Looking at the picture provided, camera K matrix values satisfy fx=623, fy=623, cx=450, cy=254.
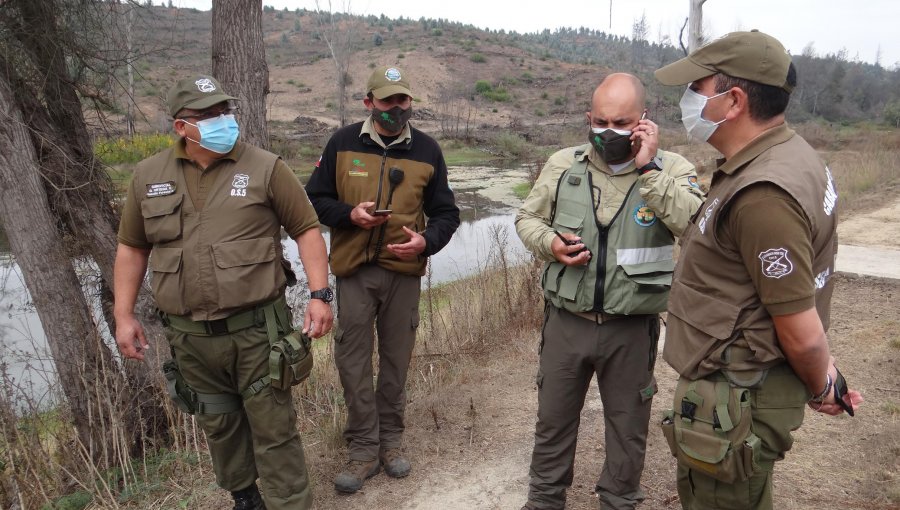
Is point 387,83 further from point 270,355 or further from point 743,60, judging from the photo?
point 743,60

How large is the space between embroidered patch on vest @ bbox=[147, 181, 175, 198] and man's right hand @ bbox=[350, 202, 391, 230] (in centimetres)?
85

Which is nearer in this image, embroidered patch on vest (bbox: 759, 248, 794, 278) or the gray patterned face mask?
embroidered patch on vest (bbox: 759, 248, 794, 278)

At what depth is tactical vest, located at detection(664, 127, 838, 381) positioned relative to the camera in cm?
181

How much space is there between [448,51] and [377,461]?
226ft

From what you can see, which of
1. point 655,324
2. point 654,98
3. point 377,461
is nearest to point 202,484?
point 377,461

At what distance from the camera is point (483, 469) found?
3.60 m

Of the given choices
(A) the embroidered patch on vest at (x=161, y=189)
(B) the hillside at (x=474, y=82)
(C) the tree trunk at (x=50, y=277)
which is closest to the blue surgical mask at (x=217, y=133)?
(A) the embroidered patch on vest at (x=161, y=189)

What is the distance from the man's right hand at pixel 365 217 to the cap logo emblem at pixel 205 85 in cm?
86

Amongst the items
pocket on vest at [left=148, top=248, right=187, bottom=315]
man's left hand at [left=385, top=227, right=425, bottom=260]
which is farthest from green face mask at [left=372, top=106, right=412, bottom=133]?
pocket on vest at [left=148, top=248, right=187, bottom=315]

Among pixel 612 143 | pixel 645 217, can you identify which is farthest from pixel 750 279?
pixel 612 143

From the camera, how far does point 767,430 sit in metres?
1.97

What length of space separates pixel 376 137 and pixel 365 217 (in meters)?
0.46

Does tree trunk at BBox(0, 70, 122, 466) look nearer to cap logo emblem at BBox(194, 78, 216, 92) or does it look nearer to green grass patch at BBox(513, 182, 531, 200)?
cap logo emblem at BBox(194, 78, 216, 92)

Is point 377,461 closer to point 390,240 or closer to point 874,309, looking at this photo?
point 390,240
